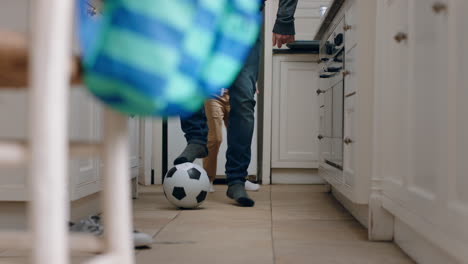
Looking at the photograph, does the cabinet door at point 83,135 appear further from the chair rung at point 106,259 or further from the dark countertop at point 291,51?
the dark countertop at point 291,51

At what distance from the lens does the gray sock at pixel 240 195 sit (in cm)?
278

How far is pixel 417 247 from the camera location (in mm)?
1591

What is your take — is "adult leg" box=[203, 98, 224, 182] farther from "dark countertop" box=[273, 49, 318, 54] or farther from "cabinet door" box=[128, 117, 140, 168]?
"dark countertop" box=[273, 49, 318, 54]

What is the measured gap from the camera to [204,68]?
56cm

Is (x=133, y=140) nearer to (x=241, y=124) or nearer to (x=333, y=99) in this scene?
(x=241, y=124)

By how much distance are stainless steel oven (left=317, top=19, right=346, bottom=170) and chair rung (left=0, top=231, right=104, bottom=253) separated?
168 centimetres

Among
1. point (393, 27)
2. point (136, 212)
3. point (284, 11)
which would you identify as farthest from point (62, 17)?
point (284, 11)

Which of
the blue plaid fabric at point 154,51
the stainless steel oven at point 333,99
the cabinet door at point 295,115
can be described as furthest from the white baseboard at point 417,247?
the cabinet door at point 295,115

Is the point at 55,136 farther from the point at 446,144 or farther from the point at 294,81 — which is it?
the point at 294,81

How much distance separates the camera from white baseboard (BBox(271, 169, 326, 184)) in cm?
412

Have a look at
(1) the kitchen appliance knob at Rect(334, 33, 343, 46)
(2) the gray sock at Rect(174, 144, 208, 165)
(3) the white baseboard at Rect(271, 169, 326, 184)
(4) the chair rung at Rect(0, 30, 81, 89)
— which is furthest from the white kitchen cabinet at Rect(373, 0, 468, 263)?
(3) the white baseboard at Rect(271, 169, 326, 184)

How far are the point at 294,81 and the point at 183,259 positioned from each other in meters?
2.62

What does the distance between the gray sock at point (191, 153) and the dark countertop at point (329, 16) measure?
34.4 inches

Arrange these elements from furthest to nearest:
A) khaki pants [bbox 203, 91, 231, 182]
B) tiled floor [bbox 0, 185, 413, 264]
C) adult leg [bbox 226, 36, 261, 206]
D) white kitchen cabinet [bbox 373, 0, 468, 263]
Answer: khaki pants [bbox 203, 91, 231, 182] → adult leg [bbox 226, 36, 261, 206] → tiled floor [bbox 0, 185, 413, 264] → white kitchen cabinet [bbox 373, 0, 468, 263]
